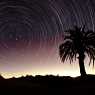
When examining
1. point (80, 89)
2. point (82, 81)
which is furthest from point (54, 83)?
point (82, 81)

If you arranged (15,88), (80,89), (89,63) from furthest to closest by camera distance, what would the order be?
(89,63) → (80,89) → (15,88)

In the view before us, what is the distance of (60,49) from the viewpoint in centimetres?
3878

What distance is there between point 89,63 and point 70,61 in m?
3.00

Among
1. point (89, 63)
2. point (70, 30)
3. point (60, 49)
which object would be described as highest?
point (70, 30)

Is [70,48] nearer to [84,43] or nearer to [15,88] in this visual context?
[84,43]

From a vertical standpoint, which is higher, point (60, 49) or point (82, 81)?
point (60, 49)

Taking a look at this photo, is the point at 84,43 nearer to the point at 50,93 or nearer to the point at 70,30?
the point at 70,30

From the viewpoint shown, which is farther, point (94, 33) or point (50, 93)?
point (94, 33)

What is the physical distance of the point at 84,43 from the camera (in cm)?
3803

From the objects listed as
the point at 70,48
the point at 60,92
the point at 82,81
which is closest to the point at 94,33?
the point at 70,48

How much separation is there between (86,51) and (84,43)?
1.28m

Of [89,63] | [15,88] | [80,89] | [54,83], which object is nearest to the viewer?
[15,88]

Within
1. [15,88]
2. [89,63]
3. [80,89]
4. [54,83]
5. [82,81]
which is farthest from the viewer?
[89,63]

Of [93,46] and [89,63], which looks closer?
[89,63]
